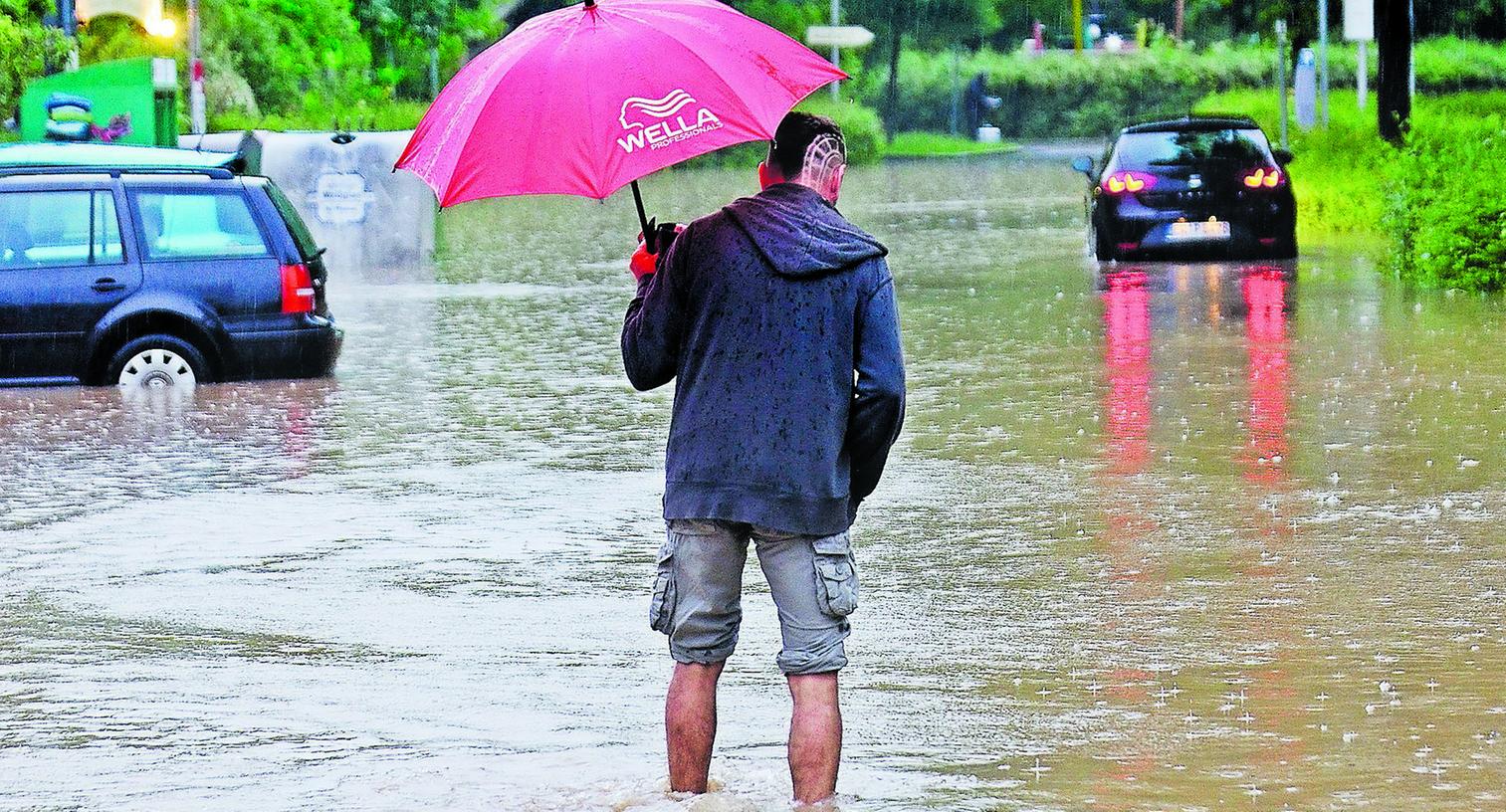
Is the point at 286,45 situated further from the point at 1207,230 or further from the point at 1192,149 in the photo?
the point at 1207,230

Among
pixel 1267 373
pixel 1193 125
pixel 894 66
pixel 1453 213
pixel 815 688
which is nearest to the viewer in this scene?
pixel 815 688

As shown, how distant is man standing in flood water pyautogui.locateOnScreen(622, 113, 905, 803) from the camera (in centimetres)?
504

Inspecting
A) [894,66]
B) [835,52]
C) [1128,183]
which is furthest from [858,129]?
[1128,183]

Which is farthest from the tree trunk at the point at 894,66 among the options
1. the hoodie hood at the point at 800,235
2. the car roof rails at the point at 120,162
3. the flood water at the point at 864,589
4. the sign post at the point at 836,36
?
the hoodie hood at the point at 800,235

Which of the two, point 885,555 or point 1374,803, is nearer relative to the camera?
point 1374,803

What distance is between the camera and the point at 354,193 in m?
24.9

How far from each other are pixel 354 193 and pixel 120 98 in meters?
2.50

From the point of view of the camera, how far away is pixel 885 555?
8547mm

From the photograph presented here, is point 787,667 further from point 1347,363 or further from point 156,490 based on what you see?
point 1347,363

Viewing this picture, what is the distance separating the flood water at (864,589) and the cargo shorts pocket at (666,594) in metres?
0.46

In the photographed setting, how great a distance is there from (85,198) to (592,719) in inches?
331

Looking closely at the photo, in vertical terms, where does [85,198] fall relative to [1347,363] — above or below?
above

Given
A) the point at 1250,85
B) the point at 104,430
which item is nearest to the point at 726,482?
the point at 104,430

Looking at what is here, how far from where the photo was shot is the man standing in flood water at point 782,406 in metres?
5.04
